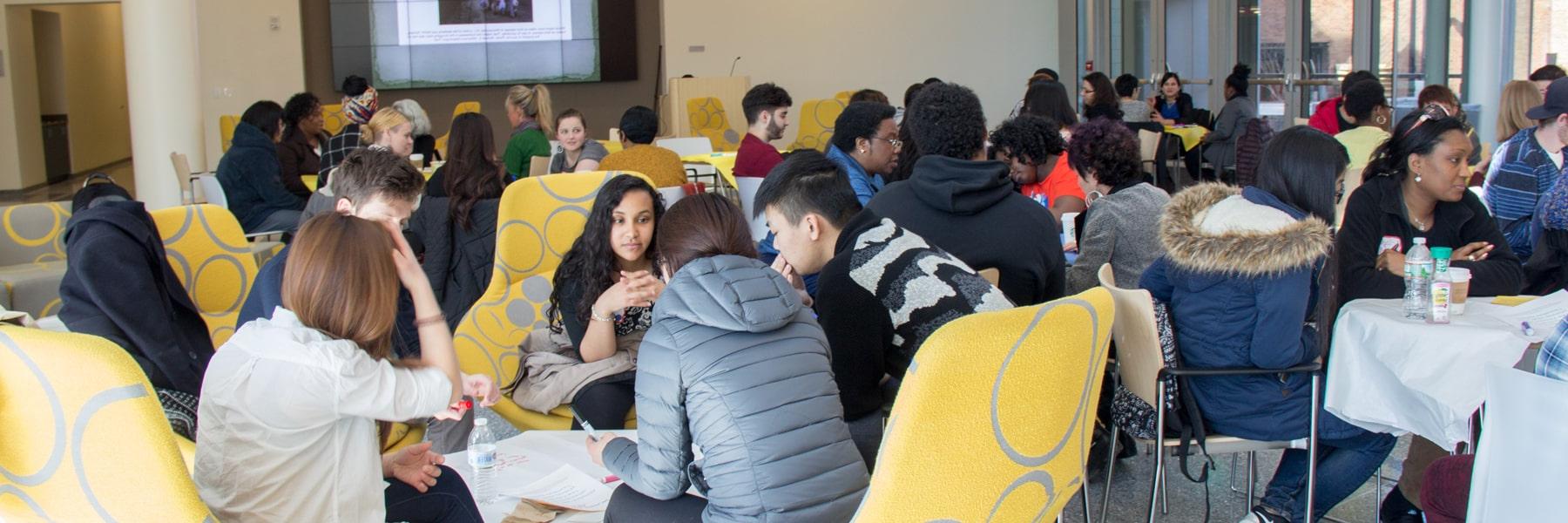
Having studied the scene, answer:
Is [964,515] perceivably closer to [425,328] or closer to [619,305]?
[425,328]

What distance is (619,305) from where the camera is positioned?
3215 mm

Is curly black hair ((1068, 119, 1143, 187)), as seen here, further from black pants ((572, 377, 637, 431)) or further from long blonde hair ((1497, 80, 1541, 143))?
long blonde hair ((1497, 80, 1541, 143))

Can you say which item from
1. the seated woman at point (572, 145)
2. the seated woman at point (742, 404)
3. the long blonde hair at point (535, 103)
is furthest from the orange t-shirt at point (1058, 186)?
the long blonde hair at point (535, 103)

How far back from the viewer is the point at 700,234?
7.68ft

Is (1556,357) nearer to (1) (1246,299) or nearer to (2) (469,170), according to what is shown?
(1) (1246,299)

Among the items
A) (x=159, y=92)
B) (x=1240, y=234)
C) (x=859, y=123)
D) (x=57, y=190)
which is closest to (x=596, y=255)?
(x=1240, y=234)

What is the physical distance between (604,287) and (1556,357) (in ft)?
7.04

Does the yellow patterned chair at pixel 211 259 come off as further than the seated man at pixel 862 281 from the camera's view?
Yes

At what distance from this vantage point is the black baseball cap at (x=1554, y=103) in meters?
4.61

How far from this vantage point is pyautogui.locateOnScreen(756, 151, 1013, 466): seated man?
2.67 metres

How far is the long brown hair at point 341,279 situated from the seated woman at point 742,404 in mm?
438

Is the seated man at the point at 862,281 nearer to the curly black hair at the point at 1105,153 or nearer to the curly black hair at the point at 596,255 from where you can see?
the curly black hair at the point at 596,255

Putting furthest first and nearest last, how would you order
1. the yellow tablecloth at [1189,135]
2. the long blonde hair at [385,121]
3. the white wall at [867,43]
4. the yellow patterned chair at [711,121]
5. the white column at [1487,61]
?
1. the white wall at [867,43]
2. the yellow patterned chair at [711,121]
3. the yellow tablecloth at [1189,135]
4. the white column at [1487,61]
5. the long blonde hair at [385,121]

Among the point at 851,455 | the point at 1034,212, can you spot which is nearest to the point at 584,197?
the point at 1034,212
